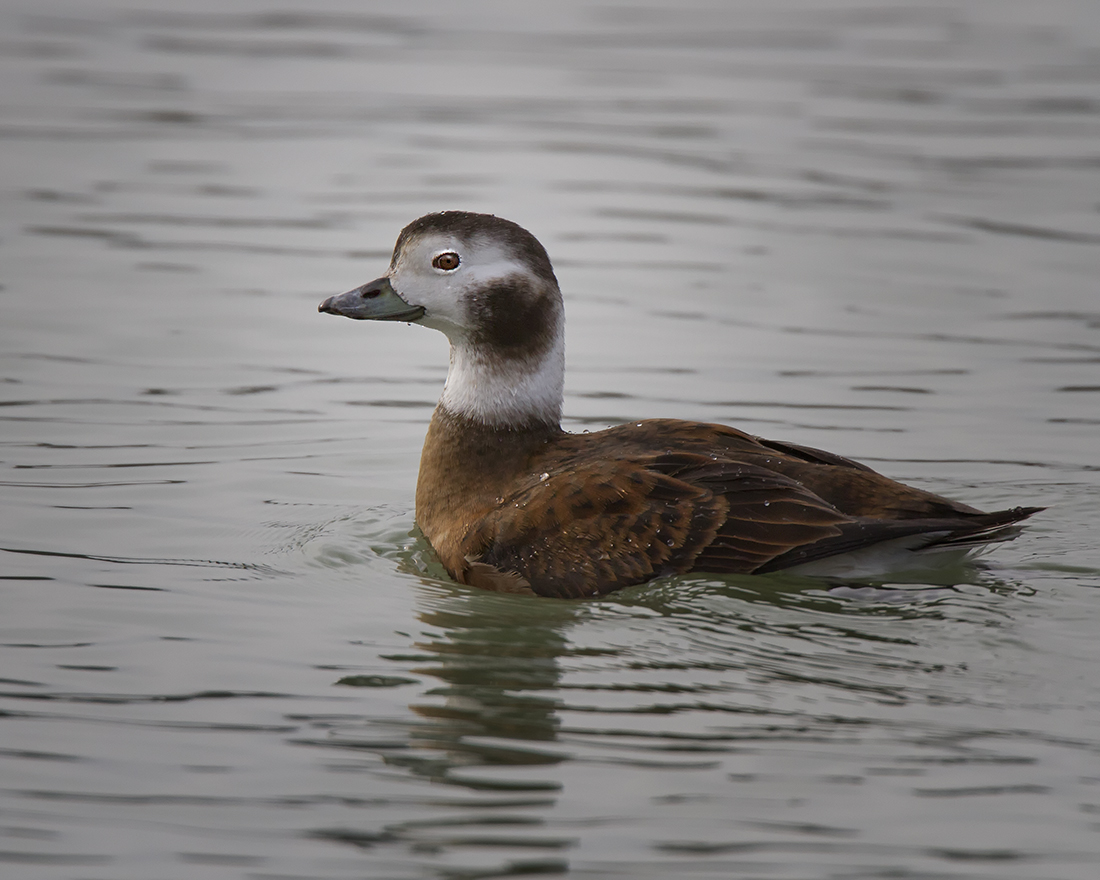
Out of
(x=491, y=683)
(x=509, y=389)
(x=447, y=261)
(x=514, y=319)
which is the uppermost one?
(x=447, y=261)

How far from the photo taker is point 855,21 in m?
21.9

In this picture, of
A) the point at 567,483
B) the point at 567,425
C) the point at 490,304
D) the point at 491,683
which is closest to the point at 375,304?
the point at 490,304

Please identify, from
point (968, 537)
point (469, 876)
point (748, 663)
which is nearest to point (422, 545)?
point (748, 663)

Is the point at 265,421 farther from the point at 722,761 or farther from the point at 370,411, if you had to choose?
the point at 722,761

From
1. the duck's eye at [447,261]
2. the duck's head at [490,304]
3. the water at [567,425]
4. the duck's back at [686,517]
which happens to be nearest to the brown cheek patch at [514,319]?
the duck's head at [490,304]

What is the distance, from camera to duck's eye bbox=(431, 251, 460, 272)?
6984 mm

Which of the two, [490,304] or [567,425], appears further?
[567,425]

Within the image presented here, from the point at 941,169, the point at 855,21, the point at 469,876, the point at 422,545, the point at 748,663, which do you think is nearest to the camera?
the point at 469,876

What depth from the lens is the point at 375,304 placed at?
717 cm

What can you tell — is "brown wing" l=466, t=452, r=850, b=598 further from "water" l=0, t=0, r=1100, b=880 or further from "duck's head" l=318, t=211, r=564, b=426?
"duck's head" l=318, t=211, r=564, b=426

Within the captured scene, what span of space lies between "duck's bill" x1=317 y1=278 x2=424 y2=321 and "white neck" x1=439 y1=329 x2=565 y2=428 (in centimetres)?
30

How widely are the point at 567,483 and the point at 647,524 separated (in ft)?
1.28

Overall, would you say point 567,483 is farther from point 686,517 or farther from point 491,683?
point 491,683

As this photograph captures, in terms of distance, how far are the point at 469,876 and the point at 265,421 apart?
543cm
